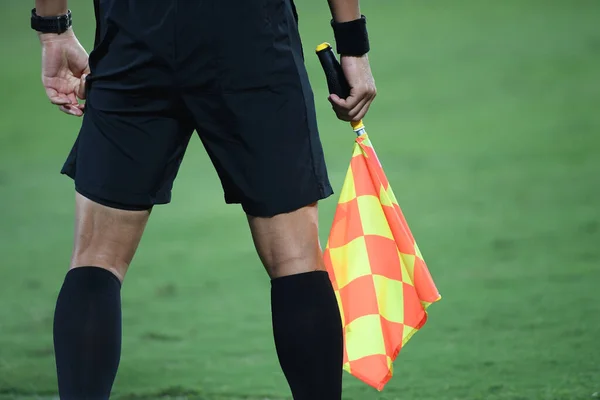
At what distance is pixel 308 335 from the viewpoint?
1.72m

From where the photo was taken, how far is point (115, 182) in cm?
168

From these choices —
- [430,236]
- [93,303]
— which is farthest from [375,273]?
[430,236]

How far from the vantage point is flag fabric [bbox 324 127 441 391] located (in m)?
1.99

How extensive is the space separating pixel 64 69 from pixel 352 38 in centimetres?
47

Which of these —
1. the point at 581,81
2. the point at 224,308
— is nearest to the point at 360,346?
the point at 224,308

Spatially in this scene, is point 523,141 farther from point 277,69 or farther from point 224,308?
point 277,69

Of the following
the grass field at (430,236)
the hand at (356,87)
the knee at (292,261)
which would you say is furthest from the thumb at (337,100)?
the grass field at (430,236)

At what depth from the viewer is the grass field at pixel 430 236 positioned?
99.9 inches

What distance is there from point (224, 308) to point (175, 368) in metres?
0.48

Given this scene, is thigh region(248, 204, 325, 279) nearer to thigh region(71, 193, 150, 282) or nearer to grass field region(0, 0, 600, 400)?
thigh region(71, 193, 150, 282)

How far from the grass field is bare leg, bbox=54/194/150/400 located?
0.74 m

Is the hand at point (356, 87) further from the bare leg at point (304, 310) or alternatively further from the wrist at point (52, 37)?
the wrist at point (52, 37)

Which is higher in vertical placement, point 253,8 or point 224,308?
point 253,8

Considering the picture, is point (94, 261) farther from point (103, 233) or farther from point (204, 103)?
point (204, 103)
